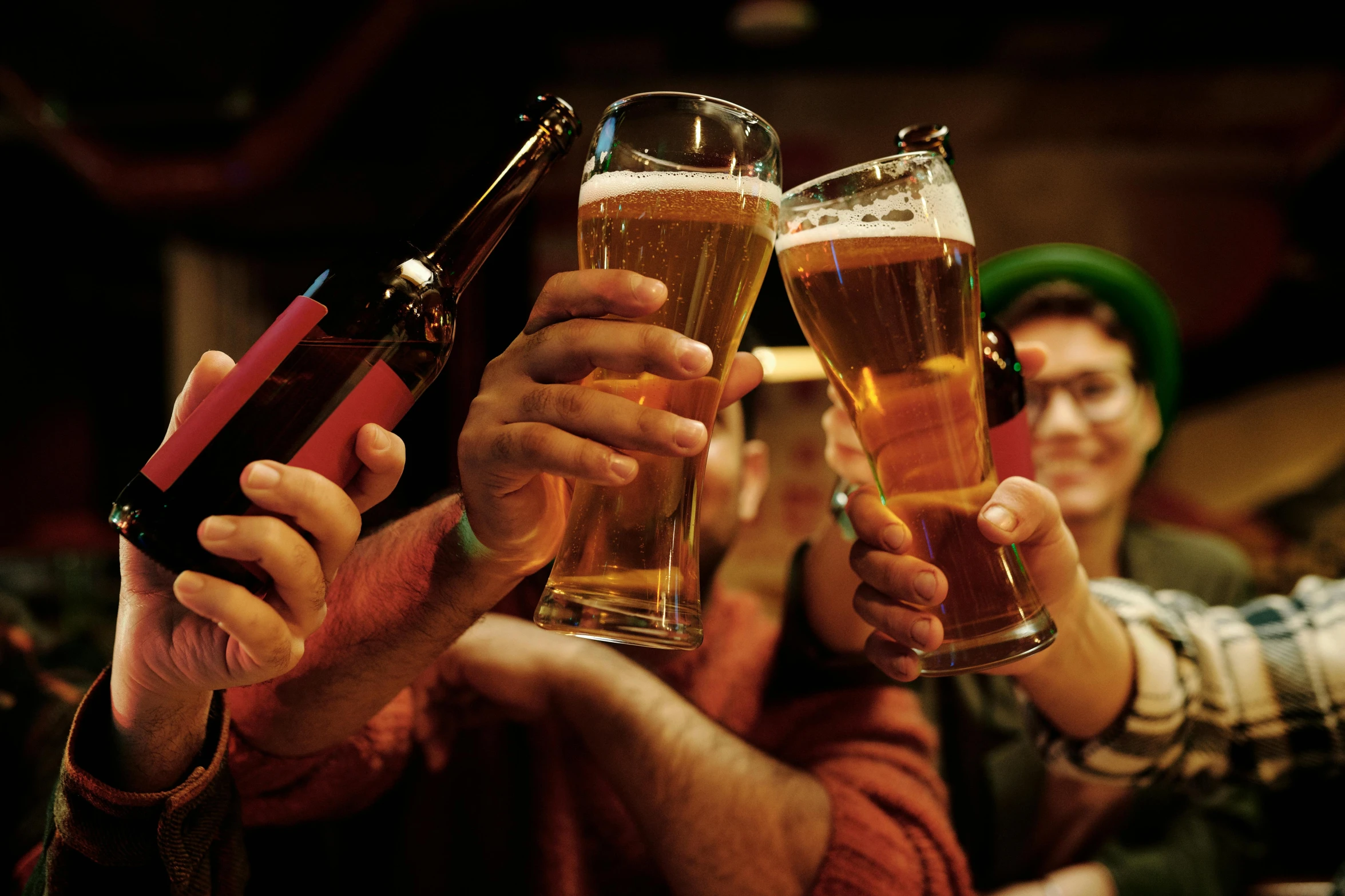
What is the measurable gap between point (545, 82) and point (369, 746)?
3.35 m

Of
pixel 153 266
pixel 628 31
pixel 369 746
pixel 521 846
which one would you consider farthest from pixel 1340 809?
pixel 153 266

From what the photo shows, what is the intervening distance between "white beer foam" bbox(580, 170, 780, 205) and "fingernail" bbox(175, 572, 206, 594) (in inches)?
16.8

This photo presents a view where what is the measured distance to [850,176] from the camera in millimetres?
779

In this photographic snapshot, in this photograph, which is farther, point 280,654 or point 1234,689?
point 1234,689

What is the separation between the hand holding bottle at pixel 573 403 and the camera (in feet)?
2.21

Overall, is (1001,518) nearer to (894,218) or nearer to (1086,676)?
(894,218)

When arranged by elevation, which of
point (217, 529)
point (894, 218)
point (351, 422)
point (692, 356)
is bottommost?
point (217, 529)

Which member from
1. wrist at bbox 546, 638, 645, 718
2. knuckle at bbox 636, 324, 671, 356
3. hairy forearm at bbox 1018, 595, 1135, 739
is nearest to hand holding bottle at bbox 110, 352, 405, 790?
knuckle at bbox 636, 324, 671, 356

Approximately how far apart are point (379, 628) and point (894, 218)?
66 cm

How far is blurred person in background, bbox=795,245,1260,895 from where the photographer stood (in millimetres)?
1802

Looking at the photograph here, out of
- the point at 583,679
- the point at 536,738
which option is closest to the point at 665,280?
the point at 583,679

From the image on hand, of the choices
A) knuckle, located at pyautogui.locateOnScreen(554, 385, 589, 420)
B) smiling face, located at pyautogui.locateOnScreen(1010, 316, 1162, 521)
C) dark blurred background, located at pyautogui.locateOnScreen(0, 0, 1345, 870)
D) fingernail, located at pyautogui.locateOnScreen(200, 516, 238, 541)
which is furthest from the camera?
dark blurred background, located at pyautogui.locateOnScreen(0, 0, 1345, 870)

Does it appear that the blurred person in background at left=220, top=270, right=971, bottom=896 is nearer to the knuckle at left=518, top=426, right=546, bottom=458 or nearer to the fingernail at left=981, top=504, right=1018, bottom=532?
the knuckle at left=518, top=426, right=546, bottom=458

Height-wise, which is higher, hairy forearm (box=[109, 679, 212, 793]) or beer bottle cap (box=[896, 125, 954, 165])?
beer bottle cap (box=[896, 125, 954, 165])
